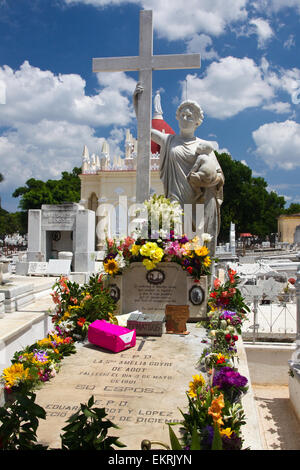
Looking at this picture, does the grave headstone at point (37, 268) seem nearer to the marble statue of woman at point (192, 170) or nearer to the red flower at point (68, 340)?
the marble statue of woman at point (192, 170)

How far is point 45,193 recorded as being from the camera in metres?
45.4

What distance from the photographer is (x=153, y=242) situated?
251 inches

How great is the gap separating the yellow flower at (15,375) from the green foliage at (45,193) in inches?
1689

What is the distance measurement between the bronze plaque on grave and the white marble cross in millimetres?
3136

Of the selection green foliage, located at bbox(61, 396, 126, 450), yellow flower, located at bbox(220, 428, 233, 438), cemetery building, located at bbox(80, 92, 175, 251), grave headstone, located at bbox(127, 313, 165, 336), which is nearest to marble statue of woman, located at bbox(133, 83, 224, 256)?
grave headstone, located at bbox(127, 313, 165, 336)

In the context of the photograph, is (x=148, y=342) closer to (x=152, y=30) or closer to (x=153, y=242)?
(x=153, y=242)

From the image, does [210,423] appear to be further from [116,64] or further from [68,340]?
[116,64]

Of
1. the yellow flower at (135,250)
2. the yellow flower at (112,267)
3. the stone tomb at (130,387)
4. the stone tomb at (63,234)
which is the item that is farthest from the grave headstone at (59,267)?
the stone tomb at (130,387)

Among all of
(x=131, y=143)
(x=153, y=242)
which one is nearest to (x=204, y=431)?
(x=153, y=242)

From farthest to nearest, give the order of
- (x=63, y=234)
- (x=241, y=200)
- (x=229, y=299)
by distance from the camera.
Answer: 1. (x=241, y=200)
2. (x=63, y=234)
3. (x=229, y=299)

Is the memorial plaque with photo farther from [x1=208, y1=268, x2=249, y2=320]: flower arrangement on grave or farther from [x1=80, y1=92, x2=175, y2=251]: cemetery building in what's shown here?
[x1=80, y1=92, x2=175, y2=251]: cemetery building

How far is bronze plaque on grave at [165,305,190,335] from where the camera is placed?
18.1 ft

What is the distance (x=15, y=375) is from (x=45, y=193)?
144ft

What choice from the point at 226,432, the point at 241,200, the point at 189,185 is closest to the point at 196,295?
the point at 189,185
